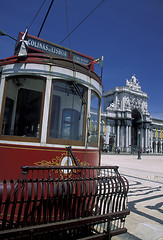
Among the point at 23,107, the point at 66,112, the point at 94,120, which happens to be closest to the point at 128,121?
the point at 94,120

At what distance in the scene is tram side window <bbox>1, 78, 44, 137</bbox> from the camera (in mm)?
3283

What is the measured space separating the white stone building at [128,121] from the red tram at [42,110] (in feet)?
172

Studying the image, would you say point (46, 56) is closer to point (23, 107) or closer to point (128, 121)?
point (23, 107)

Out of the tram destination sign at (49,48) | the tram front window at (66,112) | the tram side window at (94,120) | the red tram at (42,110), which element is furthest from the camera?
the tram side window at (94,120)

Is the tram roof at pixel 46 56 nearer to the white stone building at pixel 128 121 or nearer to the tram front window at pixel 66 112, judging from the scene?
the tram front window at pixel 66 112

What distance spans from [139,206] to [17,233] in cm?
387

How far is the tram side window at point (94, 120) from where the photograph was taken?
4.05m

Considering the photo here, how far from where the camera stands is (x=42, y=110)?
11.0 feet

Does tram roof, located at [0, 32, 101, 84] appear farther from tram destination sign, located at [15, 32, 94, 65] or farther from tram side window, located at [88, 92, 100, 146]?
tram side window, located at [88, 92, 100, 146]

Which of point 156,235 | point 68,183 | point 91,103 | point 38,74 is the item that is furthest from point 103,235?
point 38,74

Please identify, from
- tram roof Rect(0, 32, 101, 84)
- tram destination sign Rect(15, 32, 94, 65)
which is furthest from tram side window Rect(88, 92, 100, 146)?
tram destination sign Rect(15, 32, 94, 65)

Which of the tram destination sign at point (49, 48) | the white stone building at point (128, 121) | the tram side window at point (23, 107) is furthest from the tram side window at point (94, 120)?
→ the white stone building at point (128, 121)

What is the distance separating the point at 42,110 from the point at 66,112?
66 centimetres

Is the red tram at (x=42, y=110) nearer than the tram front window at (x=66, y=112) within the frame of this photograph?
Yes
